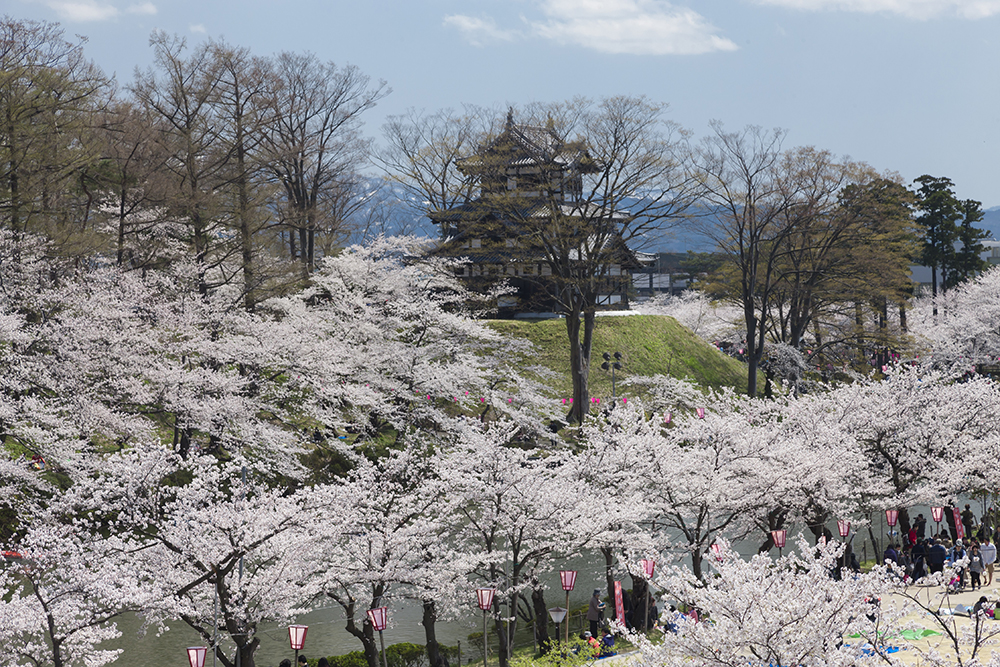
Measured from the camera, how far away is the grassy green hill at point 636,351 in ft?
132

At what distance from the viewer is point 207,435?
25.4 m

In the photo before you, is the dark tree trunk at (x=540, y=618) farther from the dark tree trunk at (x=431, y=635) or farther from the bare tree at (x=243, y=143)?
the bare tree at (x=243, y=143)

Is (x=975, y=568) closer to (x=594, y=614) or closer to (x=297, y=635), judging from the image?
(x=594, y=614)

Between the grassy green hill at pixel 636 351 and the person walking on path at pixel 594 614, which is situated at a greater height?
the grassy green hill at pixel 636 351

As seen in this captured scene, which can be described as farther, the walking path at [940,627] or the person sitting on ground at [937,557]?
the person sitting on ground at [937,557]

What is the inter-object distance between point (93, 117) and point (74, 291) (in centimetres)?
623

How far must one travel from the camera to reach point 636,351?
42719 mm

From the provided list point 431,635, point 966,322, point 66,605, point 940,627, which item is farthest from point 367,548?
point 966,322

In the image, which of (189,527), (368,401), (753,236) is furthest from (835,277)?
(189,527)

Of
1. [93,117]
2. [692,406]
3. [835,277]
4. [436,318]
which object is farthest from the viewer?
[835,277]

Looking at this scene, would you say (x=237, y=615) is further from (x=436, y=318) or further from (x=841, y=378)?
(x=841, y=378)

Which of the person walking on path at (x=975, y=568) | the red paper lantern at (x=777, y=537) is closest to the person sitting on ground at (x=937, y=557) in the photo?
the person walking on path at (x=975, y=568)

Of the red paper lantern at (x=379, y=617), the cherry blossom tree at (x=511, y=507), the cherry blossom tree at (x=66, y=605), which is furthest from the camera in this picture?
the cherry blossom tree at (x=511, y=507)

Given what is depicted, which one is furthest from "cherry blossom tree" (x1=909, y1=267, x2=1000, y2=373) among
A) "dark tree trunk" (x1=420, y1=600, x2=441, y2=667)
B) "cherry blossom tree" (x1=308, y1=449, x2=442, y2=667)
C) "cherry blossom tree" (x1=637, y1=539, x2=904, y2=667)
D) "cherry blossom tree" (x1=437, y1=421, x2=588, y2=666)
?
"cherry blossom tree" (x1=637, y1=539, x2=904, y2=667)
